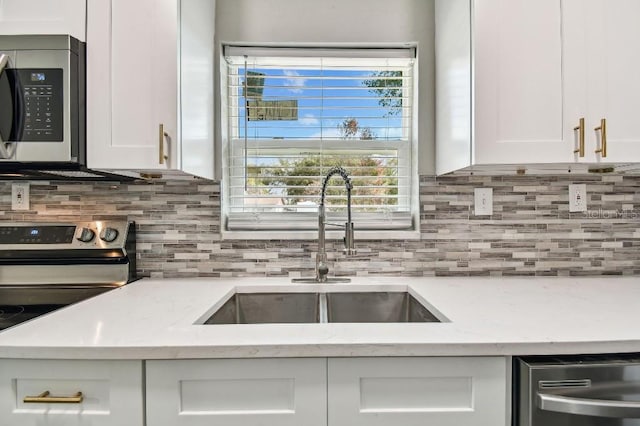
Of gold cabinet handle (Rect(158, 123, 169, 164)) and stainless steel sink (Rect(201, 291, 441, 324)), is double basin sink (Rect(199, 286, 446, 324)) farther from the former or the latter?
gold cabinet handle (Rect(158, 123, 169, 164))

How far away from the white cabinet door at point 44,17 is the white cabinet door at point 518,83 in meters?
1.36

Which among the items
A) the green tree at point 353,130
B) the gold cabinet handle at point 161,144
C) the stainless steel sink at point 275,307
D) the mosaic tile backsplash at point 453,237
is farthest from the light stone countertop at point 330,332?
the green tree at point 353,130

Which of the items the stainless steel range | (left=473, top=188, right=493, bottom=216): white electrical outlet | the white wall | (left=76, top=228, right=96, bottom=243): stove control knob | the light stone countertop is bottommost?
the light stone countertop

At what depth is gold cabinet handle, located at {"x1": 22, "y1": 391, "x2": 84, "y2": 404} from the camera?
0.92m

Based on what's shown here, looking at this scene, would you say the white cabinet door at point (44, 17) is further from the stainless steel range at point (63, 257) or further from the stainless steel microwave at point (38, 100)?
the stainless steel range at point (63, 257)

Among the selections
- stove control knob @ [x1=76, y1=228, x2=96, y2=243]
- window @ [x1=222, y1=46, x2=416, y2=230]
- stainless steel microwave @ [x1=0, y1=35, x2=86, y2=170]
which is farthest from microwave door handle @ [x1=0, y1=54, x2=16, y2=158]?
window @ [x1=222, y1=46, x2=416, y2=230]

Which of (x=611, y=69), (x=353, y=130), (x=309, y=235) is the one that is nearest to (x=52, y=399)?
(x=309, y=235)

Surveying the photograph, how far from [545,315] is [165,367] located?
3.50 ft

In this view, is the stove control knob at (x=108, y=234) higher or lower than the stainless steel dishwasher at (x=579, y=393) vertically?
higher

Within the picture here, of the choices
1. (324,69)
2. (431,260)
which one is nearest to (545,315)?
(431,260)

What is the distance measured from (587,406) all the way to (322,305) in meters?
0.91

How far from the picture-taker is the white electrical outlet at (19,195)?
166 cm

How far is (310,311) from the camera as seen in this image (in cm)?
158

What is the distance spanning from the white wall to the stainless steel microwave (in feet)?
1.99
